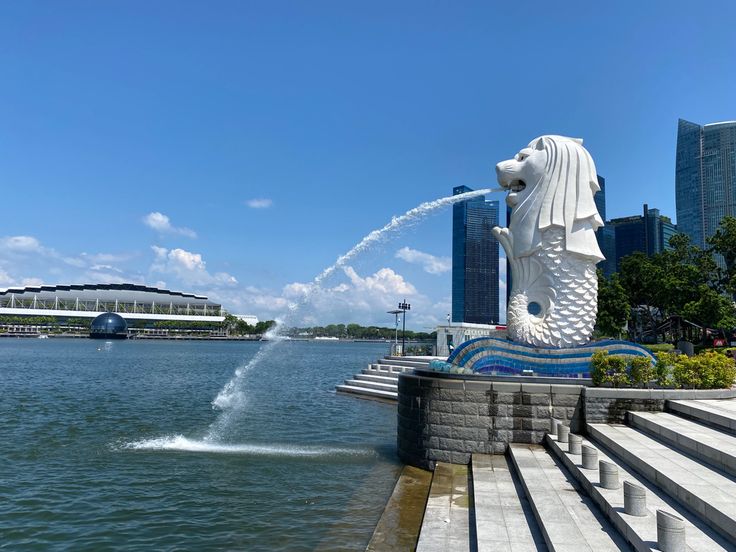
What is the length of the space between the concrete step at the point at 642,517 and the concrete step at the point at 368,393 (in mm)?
16730

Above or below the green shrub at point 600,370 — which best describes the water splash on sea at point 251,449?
below

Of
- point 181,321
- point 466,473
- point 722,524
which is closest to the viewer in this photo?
point 722,524

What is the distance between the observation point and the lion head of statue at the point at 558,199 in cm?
1470

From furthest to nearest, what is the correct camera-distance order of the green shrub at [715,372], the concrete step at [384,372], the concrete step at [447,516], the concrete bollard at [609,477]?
1. the concrete step at [384,372]
2. the green shrub at [715,372]
3. the concrete bollard at [609,477]
4. the concrete step at [447,516]

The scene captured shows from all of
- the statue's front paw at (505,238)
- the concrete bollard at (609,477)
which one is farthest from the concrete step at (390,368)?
the concrete bollard at (609,477)

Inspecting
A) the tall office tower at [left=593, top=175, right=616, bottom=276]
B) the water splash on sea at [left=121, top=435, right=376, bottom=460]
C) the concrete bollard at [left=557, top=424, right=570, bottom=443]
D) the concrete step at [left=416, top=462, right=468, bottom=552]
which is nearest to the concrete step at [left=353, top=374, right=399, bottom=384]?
the water splash on sea at [left=121, top=435, right=376, bottom=460]

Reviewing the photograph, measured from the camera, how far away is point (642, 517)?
6.05 meters

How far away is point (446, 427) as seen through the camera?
11.5 m

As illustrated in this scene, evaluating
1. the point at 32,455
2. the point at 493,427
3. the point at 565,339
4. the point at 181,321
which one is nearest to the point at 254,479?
the point at 493,427

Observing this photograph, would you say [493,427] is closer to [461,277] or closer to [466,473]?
[466,473]

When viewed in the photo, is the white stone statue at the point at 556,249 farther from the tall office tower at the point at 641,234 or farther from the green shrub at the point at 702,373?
the tall office tower at the point at 641,234

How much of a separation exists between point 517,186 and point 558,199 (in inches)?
58.7

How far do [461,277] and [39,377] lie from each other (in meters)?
51.6

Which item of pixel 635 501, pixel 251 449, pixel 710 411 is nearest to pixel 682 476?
pixel 635 501
